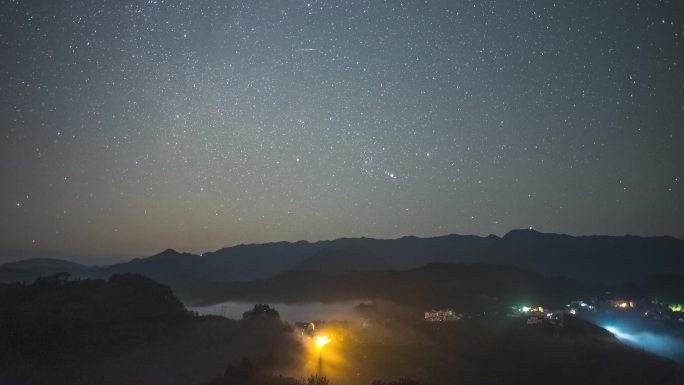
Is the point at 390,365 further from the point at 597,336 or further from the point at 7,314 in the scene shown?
the point at 597,336

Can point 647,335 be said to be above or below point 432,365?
below

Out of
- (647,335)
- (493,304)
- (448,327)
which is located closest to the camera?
(448,327)

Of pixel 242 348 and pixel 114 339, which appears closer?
pixel 242 348

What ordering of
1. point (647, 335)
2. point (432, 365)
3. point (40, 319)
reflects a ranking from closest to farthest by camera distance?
point (432, 365) → point (40, 319) → point (647, 335)

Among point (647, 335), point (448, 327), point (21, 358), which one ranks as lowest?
point (647, 335)

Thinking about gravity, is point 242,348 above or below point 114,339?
below

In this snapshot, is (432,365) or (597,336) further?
(597,336)

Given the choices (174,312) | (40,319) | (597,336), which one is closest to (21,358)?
(40,319)
